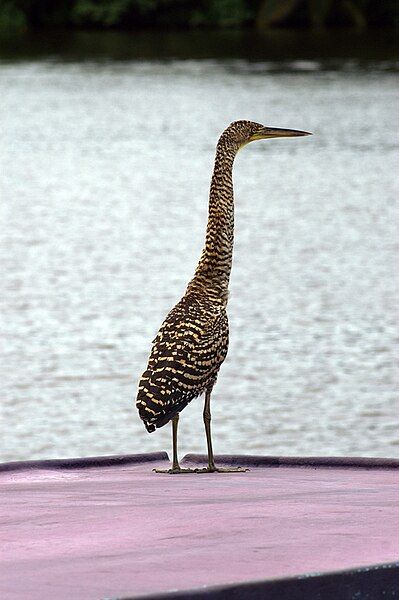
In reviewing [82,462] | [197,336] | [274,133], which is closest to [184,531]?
[197,336]

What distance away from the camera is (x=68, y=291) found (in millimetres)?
14273

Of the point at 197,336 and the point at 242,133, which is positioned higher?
the point at 242,133

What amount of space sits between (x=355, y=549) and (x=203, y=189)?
17.7 metres

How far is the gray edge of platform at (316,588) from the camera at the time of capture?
326 cm

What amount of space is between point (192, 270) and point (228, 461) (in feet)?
29.4

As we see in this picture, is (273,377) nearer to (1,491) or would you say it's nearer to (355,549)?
(1,491)

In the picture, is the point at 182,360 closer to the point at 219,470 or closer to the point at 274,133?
the point at 219,470

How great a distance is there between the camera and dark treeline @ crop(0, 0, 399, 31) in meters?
68.7

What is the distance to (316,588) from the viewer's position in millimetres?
3371

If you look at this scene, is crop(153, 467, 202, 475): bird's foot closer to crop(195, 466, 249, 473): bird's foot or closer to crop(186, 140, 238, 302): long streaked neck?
crop(195, 466, 249, 473): bird's foot

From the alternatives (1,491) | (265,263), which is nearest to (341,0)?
(265,263)

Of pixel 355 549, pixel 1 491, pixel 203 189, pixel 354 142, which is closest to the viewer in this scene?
pixel 355 549

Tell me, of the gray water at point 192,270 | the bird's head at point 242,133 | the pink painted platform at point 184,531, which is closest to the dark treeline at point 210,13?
the gray water at point 192,270

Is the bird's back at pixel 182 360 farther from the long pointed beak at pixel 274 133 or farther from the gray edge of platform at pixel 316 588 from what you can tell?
the gray edge of platform at pixel 316 588
